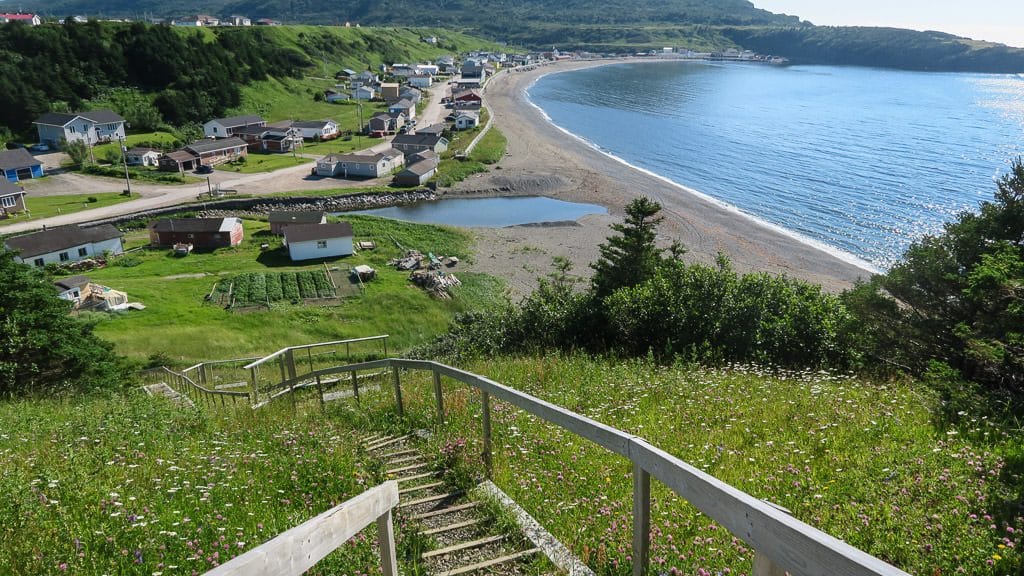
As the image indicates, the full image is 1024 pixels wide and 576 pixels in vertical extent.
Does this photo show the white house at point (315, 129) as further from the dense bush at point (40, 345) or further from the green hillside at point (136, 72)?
the dense bush at point (40, 345)

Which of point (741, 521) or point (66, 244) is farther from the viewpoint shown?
point (66, 244)

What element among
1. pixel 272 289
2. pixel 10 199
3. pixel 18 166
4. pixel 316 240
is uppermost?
pixel 18 166

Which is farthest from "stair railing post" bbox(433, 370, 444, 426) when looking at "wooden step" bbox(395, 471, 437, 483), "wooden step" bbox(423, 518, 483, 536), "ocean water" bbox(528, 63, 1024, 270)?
"ocean water" bbox(528, 63, 1024, 270)

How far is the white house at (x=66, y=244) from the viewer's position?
44625 mm

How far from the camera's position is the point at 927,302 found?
42.0 ft

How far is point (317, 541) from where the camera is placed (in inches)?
117

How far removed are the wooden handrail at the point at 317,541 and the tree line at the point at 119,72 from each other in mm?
105645

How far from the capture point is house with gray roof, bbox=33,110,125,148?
3177 inches

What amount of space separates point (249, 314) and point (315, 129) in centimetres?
6505

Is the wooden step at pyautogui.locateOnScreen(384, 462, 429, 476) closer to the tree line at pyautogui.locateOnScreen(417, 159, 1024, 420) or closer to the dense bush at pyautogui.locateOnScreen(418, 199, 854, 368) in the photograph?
the tree line at pyautogui.locateOnScreen(417, 159, 1024, 420)

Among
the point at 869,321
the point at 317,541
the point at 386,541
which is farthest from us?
the point at 869,321

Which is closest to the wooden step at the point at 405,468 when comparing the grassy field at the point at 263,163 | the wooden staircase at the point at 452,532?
the wooden staircase at the point at 452,532

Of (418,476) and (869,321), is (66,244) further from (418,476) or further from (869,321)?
(869,321)

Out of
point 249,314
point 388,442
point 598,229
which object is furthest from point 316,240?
point 388,442
